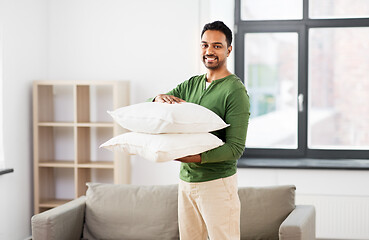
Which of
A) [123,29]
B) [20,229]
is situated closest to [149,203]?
[20,229]

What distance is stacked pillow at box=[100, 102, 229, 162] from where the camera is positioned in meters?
2.07

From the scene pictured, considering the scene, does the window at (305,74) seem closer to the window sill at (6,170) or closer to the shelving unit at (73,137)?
the shelving unit at (73,137)

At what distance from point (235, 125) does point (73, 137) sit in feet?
9.47

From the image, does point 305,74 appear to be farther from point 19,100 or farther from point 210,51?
point 210,51

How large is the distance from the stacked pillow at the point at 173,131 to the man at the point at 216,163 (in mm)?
59

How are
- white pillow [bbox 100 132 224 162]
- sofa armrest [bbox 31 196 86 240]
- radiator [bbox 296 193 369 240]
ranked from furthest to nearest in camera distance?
1. radiator [bbox 296 193 369 240]
2. sofa armrest [bbox 31 196 86 240]
3. white pillow [bbox 100 132 224 162]

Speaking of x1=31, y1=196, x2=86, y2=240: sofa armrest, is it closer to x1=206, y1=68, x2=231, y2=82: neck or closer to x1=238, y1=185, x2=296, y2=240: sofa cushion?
x1=238, y1=185, x2=296, y2=240: sofa cushion

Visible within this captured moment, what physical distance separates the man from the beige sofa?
3.24 feet

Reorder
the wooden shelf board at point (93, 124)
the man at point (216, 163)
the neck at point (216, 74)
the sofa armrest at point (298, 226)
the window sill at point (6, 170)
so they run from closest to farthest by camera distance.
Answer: the man at point (216, 163), the neck at point (216, 74), the sofa armrest at point (298, 226), the window sill at point (6, 170), the wooden shelf board at point (93, 124)

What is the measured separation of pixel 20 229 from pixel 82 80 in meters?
1.30

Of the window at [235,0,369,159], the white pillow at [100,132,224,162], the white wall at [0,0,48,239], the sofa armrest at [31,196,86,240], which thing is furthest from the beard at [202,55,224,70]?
the window at [235,0,369,159]

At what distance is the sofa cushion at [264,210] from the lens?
321 centimetres

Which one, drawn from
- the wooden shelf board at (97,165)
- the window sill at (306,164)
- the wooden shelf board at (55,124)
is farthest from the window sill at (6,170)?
the window sill at (306,164)

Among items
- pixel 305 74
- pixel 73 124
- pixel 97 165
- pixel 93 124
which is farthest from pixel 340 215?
pixel 73 124
